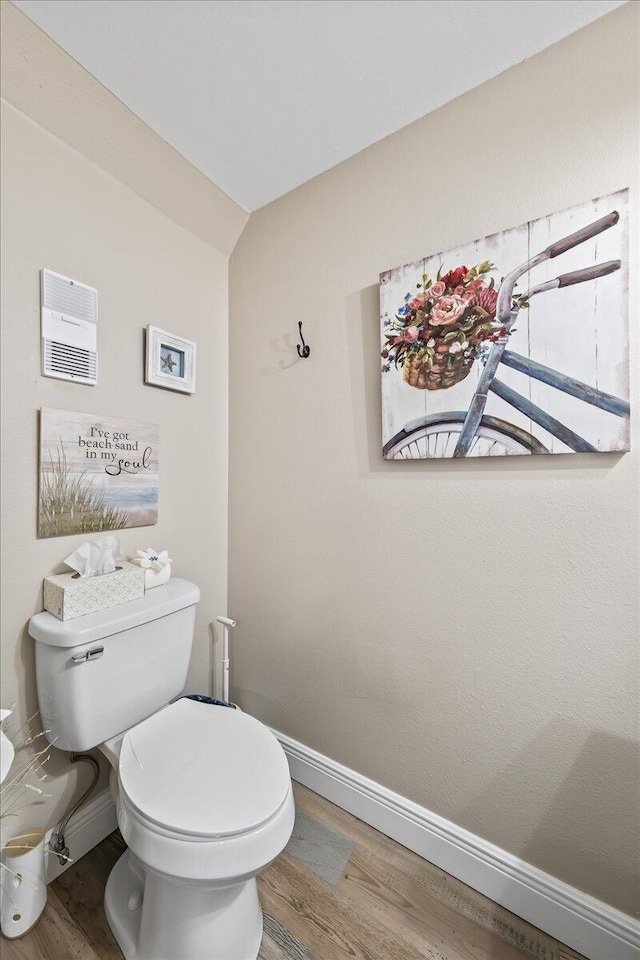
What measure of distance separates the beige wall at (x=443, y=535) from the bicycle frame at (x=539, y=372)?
59mm

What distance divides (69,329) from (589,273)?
1342 mm

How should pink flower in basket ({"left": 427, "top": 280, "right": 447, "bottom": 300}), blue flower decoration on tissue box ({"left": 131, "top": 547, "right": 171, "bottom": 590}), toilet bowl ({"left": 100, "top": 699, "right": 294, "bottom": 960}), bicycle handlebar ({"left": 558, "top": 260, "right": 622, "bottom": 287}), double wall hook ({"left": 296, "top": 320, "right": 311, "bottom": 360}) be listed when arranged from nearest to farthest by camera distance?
toilet bowl ({"left": 100, "top": 699, "right": 294, "bottom": 960}) → bicycle handlebar ({"left": 558, "top": 260, "right": 622, "bottom": 287}) → pink flower in basket ({"left": 427, "top": 280, "right": 447, "bottom": 300}) → blue flower decoration on tissue box ({"left": 131, "top": 547, "right": 171, "bottom": 590}) → double wall hook ({"left": 296, "top": 320, "right": 311, "bottom": 360})

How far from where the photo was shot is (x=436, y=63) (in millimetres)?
1010

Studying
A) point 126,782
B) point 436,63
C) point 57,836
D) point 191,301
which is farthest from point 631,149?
point 57,836

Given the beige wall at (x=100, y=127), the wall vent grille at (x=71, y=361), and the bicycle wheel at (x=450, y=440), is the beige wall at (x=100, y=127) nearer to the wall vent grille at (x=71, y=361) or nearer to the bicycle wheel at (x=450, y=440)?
the wall vent grille at (x=71, y=361)

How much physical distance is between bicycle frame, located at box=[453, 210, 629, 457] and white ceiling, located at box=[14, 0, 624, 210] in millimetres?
412

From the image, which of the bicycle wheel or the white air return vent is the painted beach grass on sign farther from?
the bicycle wheel

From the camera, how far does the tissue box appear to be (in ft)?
3.28

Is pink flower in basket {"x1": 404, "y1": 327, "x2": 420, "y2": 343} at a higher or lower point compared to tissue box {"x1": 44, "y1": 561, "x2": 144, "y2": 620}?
higher

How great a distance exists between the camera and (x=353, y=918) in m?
1.00

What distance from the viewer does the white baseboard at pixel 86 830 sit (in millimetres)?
1066

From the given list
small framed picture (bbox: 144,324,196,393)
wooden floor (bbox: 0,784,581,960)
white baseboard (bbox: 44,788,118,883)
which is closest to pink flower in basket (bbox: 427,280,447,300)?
small framed picture (bbox: 144,324,196,393)

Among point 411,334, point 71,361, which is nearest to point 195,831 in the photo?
point 71,361

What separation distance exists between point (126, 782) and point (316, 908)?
64 cm
